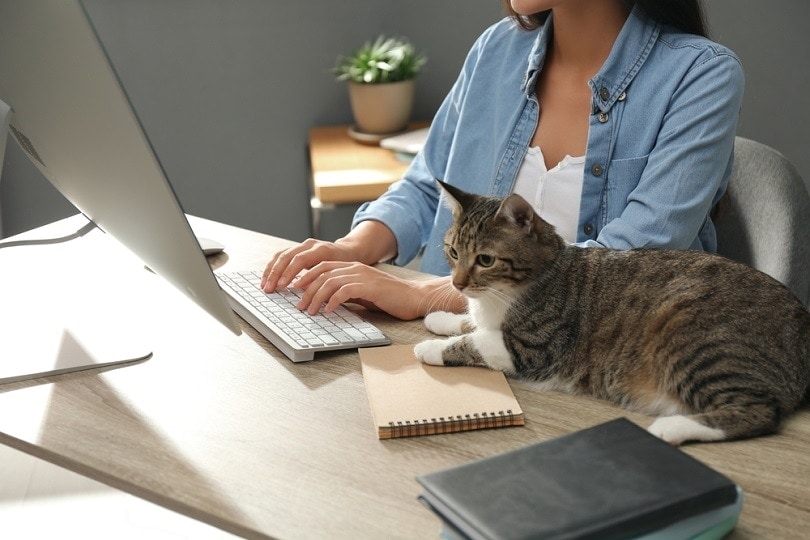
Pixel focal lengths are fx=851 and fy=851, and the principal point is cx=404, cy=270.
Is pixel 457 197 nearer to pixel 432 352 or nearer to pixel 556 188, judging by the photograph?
pixel 432 352

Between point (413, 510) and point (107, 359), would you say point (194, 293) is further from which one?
point (413, 510)

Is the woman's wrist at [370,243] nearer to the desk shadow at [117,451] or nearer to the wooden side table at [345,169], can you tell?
the desk shadow at [117,451]

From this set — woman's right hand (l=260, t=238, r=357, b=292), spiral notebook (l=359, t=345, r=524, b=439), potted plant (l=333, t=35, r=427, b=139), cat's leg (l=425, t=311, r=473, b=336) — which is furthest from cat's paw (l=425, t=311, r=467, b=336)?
potted plant (l=333, t=35, r=427, b=139)

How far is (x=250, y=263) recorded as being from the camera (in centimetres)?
143

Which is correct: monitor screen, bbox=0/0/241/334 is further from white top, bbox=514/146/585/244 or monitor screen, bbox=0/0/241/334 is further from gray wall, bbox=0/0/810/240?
gray wall, bbox=0/0/810/240

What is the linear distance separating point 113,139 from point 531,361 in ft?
1.74

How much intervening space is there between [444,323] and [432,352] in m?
0.14

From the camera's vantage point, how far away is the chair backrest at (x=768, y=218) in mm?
1441

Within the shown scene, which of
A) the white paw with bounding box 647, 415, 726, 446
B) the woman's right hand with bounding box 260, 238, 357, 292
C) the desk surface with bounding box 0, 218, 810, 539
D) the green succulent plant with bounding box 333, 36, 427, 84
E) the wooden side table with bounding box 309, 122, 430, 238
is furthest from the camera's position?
the green succulent plant with bounding box 333, 36, 427, 84

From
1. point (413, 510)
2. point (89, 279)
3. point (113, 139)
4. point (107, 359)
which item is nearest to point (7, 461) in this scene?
point (89, 279)

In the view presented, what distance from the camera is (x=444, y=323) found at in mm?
1171

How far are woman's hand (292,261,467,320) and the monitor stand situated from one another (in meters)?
0.24

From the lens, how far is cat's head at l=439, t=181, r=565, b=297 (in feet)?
3.49

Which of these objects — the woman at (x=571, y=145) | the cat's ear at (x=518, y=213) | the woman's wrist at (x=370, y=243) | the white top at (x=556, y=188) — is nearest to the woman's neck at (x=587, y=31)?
the woman at (x=571, y=145)
